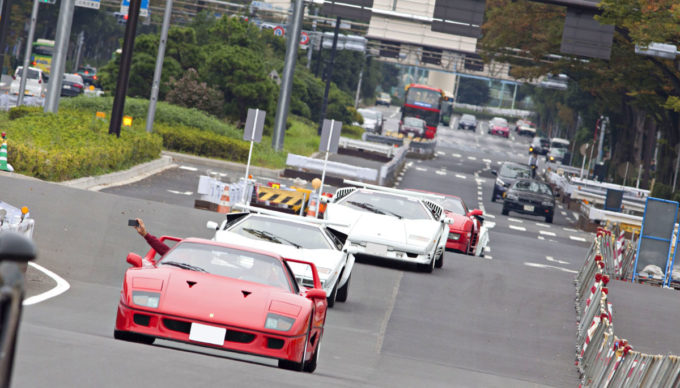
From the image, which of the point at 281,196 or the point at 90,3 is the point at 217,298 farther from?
the point at 90,3

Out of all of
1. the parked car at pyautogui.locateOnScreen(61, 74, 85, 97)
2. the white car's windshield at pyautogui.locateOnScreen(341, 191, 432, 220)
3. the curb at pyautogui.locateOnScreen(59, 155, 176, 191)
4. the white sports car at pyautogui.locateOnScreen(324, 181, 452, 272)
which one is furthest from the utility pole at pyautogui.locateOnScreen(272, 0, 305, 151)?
the white car's windshield at pyautogui.locateOnScreen(341, 191, 432, 220)

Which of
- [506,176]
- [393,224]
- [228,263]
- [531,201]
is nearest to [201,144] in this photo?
[531,201]

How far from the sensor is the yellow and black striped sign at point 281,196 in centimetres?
2666

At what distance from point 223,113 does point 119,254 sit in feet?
115

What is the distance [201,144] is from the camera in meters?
42.6

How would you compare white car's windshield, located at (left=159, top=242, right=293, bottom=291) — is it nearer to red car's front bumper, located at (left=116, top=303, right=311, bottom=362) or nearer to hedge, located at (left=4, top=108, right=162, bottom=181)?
red car's front bumper, located at (left=116, top=303, right=311, bottom=362)

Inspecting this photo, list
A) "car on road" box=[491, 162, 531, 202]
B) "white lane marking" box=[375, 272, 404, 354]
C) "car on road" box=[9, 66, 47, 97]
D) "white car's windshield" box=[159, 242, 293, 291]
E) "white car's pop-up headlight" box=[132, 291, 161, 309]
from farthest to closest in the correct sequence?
"car on road" box=[9, 66, 47, 97] < "car on road" box=[491, 162, 531, 202] < "white lane marking" box=[375, 272, 404, 354] < "white car's windshield" box=[159, 242, 293, 291] < "white car's pop-up headlight" box=[132, 291, 161, 309]

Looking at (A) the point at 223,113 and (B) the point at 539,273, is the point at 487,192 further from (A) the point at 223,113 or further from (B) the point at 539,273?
(B) the point at 539,273

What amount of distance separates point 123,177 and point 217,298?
72.3 feet

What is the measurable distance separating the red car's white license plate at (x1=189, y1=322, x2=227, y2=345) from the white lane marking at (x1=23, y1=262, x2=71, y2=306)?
151 inches

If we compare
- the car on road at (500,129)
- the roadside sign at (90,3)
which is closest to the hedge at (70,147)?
the roadside sign at (90,3)

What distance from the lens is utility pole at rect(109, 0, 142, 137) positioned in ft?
105

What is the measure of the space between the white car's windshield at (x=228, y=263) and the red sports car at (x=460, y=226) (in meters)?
13.9

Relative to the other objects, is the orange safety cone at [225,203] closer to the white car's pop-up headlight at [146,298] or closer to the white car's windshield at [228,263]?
the white car's windshield at [228,263]
